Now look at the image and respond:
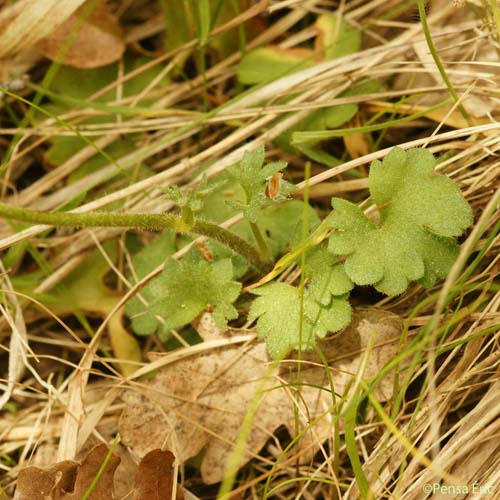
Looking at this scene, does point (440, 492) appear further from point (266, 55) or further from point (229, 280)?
point (266, 55)

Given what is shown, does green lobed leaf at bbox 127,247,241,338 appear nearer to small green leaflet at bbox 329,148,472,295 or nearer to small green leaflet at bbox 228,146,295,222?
small green leaflet at bbox 228,146,295,222

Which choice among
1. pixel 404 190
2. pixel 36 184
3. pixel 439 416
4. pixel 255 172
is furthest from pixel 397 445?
pixel 36 184

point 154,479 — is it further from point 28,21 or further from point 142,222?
point 28,21

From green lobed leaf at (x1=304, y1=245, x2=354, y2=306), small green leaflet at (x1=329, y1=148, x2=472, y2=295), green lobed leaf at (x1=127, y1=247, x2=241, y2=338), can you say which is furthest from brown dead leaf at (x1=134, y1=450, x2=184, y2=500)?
small green leaflet at (x1=329, y1=148, x2=472, y2=295)

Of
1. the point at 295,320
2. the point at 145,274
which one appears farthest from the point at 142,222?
the point at 145,274

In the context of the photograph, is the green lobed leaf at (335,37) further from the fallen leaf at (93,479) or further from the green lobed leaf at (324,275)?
the fallen leaf at (93,479)

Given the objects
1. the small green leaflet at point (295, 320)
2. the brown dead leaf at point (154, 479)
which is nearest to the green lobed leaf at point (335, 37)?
the small green leaflet at point (295, 320)
